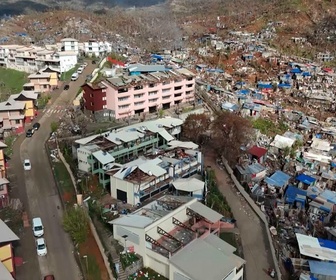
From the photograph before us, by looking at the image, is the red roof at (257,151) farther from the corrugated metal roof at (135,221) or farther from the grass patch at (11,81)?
the grass patch at (11,81)

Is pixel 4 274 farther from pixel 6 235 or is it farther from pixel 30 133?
pixel 30 133

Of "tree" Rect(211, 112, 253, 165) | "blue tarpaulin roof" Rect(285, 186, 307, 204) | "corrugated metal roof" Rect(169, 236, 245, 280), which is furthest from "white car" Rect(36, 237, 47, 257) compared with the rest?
"blue tarpaulin roof" Rect(285, 186, 307, 204)

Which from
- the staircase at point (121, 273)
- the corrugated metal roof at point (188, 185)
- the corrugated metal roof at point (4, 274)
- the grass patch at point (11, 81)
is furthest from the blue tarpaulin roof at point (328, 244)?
the grass patch at point (11, 81)

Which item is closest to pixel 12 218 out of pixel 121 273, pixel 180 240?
pixel 121 273

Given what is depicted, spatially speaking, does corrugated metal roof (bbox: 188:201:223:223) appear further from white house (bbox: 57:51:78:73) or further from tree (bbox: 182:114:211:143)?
white house (bbox: 57:51:78:73)

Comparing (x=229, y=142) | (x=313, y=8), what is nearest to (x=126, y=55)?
(x=229, y=142)
